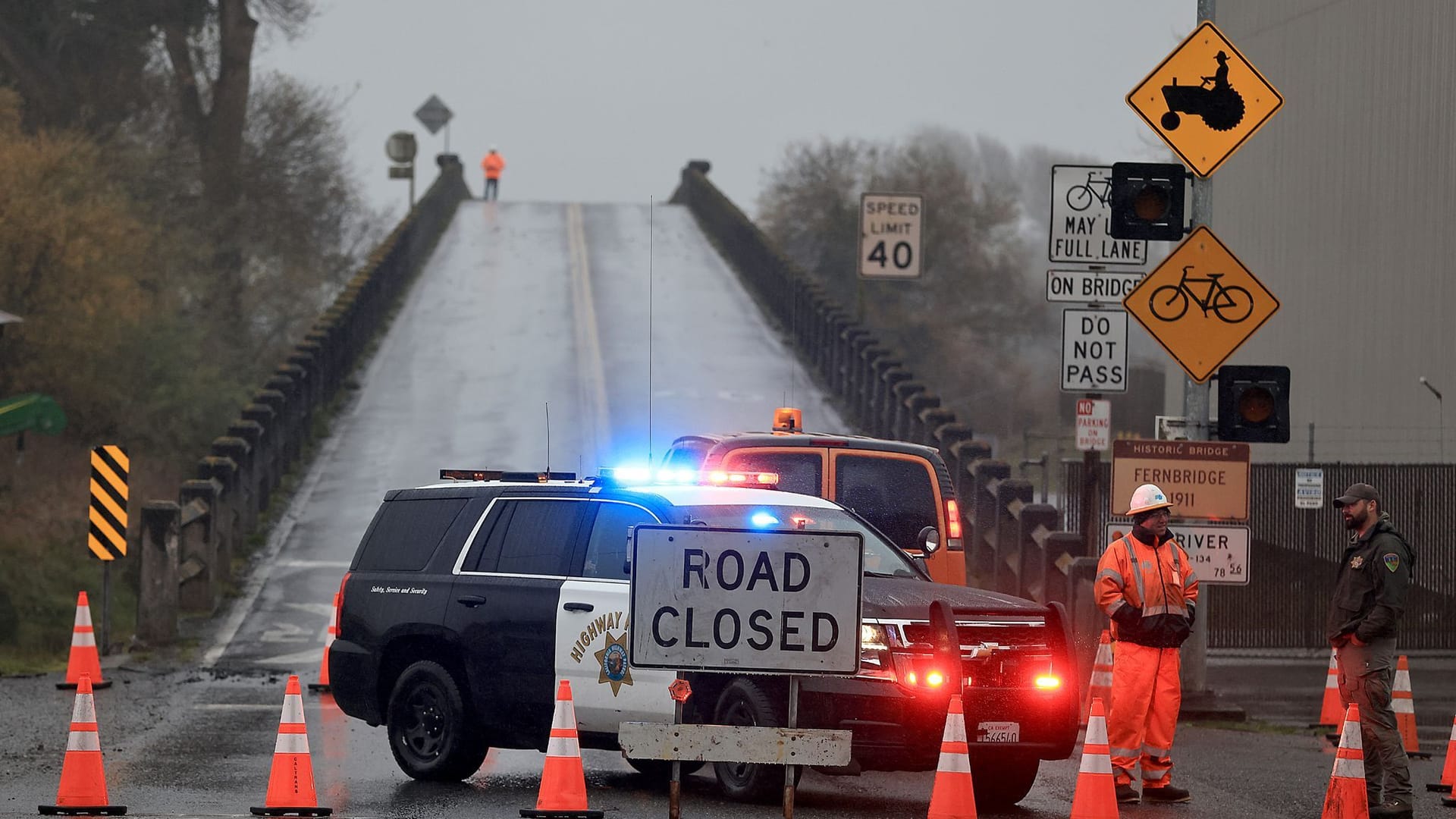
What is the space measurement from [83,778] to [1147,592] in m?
5.92

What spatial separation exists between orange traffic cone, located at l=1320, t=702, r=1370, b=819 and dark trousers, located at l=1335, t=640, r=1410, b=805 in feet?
3.67

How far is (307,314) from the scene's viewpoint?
71.4m

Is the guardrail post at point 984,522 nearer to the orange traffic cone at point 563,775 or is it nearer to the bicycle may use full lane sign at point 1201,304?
the bicycle may use full lane sign at point 1201,304

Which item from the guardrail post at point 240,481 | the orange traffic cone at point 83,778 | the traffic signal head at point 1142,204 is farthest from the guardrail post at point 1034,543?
the orange traffic cone at point 83,778

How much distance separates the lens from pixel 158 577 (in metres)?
21.0

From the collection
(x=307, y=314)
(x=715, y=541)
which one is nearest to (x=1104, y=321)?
(x=715, y=541)

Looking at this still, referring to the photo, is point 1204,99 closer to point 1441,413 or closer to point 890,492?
point 890,492

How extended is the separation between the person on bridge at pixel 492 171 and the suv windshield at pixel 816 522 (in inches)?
2293

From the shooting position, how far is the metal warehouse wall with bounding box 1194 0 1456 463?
3075 centimetres

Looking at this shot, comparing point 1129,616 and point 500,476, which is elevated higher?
point 500,476

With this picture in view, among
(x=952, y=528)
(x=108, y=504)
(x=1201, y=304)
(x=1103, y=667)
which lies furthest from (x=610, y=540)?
(x=108, y=504)

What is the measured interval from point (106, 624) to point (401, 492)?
8.18 m

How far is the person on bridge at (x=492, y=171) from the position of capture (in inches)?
2771

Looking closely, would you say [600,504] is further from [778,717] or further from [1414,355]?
[1414,355]
